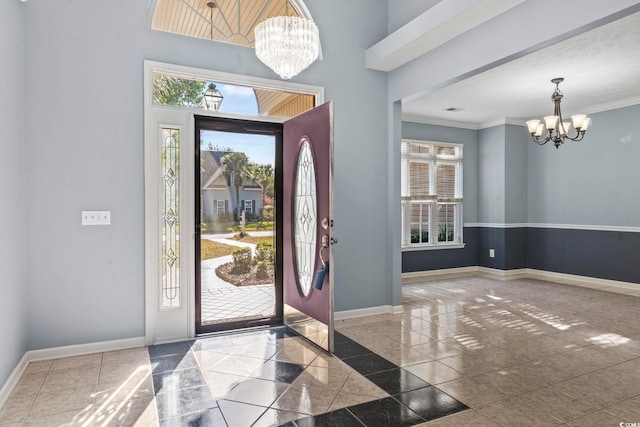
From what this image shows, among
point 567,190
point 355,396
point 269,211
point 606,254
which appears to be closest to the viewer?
point 355,396

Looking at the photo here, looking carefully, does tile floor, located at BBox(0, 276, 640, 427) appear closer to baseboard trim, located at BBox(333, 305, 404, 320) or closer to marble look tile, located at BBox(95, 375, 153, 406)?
marble look tile, located at BBox(95, 375, 153, 406)

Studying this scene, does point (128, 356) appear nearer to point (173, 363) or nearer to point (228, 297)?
point (173, 363)

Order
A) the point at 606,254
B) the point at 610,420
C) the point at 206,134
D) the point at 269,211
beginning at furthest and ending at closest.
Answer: the point at 606,254 < the point at 269,211 < the point at 206,134 < the point at 610,420

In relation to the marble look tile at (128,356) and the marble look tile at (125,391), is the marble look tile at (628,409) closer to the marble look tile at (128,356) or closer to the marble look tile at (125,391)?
the marble look tile at (125,391)

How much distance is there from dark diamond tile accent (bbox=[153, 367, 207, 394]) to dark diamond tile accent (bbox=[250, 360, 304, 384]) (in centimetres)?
39

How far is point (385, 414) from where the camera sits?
2.33 m

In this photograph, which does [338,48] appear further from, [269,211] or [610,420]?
[610,420]

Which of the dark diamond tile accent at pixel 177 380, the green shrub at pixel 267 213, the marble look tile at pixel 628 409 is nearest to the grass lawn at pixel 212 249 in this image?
the green shrub at pixel 267 213

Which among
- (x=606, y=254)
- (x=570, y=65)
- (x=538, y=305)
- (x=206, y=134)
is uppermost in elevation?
(x=570, y=65)

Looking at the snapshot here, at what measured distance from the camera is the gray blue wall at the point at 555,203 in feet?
19.5

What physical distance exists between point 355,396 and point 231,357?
3.84 feet

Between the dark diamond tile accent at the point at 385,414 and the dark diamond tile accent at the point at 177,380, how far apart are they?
1.13m

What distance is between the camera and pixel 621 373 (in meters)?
2.92

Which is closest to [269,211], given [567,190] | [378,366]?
[378,366]
